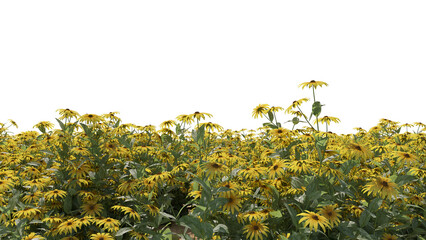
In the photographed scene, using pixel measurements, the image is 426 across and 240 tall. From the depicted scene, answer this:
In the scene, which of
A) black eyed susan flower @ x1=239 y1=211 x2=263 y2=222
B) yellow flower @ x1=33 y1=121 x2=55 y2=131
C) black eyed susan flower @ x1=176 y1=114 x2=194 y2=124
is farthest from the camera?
yellow flower @ x1=33 y1=121 x2=55 y2=131

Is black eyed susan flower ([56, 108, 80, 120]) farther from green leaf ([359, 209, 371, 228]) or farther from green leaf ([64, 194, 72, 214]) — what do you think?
green leaf ([359, 209, 371, 228])

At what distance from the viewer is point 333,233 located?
3961 millimetres

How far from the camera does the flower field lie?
11.7ft

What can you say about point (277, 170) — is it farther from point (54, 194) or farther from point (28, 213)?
point (28, 213)

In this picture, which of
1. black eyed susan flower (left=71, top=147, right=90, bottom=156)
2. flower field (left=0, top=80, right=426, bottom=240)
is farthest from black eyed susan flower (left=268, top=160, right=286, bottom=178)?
black eyed susan flower (left=71, top=147, right=90, bottom=156)

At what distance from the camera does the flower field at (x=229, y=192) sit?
3.57 meters

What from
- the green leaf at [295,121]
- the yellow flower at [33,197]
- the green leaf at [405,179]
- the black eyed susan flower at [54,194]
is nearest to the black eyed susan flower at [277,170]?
the green leaf at [295,121]

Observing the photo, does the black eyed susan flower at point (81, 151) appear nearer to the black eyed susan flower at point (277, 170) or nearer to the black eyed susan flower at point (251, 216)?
the black eyed susan flower at point (251, 216)

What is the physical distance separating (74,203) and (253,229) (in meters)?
2.81

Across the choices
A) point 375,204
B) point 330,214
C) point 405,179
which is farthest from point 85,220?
point 405,179

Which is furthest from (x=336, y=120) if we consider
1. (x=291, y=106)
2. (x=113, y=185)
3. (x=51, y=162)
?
(x=51, y=162)

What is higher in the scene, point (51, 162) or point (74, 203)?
point (51, 162)

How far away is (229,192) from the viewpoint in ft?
11.5

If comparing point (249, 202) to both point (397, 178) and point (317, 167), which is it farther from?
point (397, 178)
